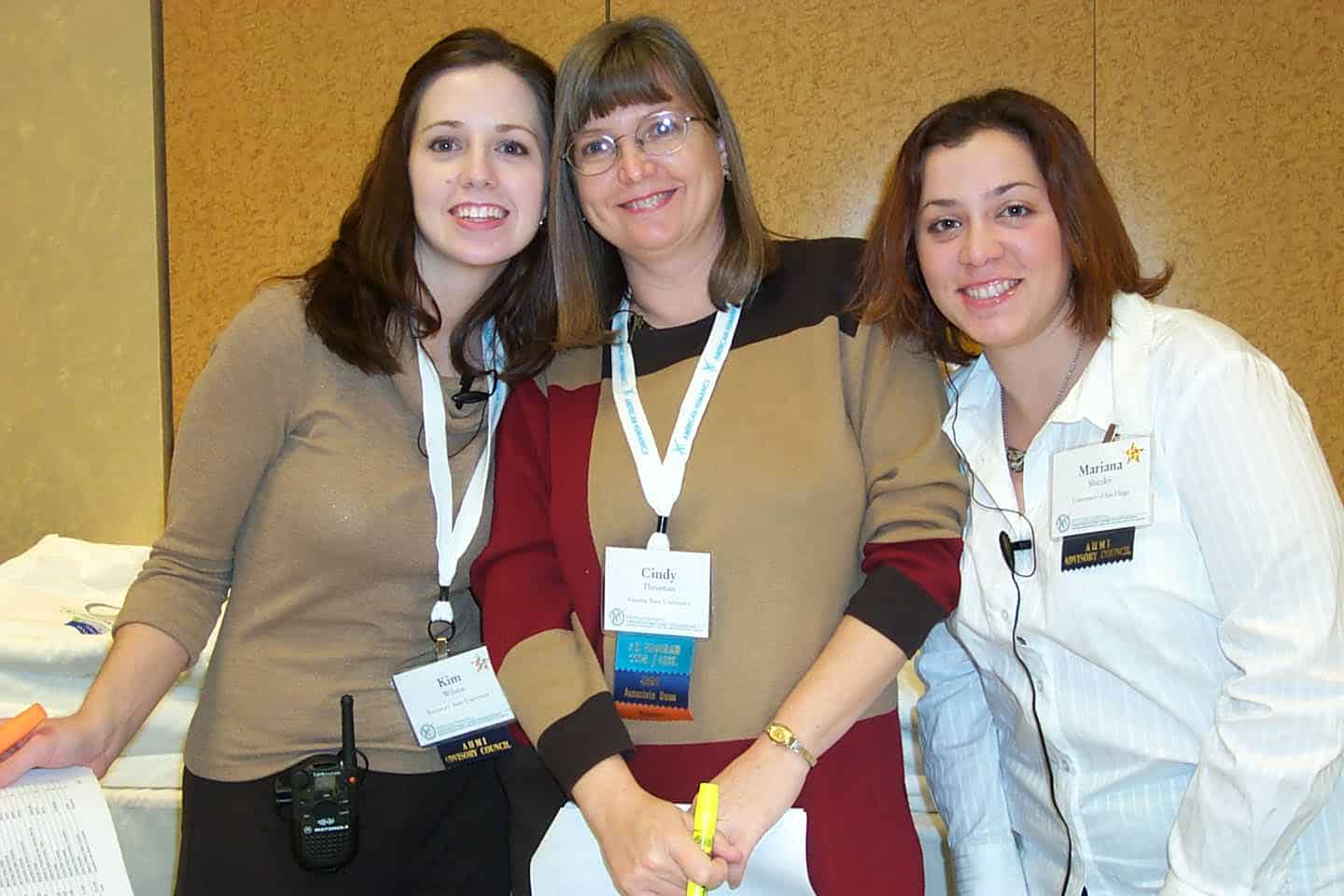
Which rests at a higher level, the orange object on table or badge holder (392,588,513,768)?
the orange object on table

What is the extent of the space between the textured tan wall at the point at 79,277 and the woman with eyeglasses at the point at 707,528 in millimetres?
2895

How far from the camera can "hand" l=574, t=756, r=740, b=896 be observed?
4.26 feet

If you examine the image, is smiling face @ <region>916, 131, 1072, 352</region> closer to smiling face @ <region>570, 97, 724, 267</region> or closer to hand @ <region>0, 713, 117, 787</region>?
smiling face @ <region>570, 97, 724, 267</region>

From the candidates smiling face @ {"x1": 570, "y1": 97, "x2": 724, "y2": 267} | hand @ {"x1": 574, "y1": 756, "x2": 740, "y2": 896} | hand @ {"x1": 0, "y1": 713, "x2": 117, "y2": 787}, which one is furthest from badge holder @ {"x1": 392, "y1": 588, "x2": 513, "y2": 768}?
smiling face @ {"x1": 570, "y1": 97, "x2": 724, "y2": 267}

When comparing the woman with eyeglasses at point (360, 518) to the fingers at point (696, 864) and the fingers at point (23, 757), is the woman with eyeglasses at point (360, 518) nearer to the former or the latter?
the fingers at point (23, 757)

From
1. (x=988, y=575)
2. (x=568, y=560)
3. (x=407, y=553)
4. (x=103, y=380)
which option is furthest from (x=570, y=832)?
(x=103, y=380)

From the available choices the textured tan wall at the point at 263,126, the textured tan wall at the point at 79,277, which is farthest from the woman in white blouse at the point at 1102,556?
the textured tan wall at the point at 79,277

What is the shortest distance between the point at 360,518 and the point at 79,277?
294 cm

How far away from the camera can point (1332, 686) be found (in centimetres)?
128

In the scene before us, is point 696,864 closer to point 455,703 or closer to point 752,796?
point 752,796

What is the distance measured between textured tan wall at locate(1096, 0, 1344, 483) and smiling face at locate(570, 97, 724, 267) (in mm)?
2522

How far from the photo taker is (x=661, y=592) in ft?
4.75

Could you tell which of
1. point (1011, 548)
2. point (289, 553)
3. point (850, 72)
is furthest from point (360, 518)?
point (850, 72)

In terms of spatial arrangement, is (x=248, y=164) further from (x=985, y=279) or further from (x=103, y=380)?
(x=985, y=279)
